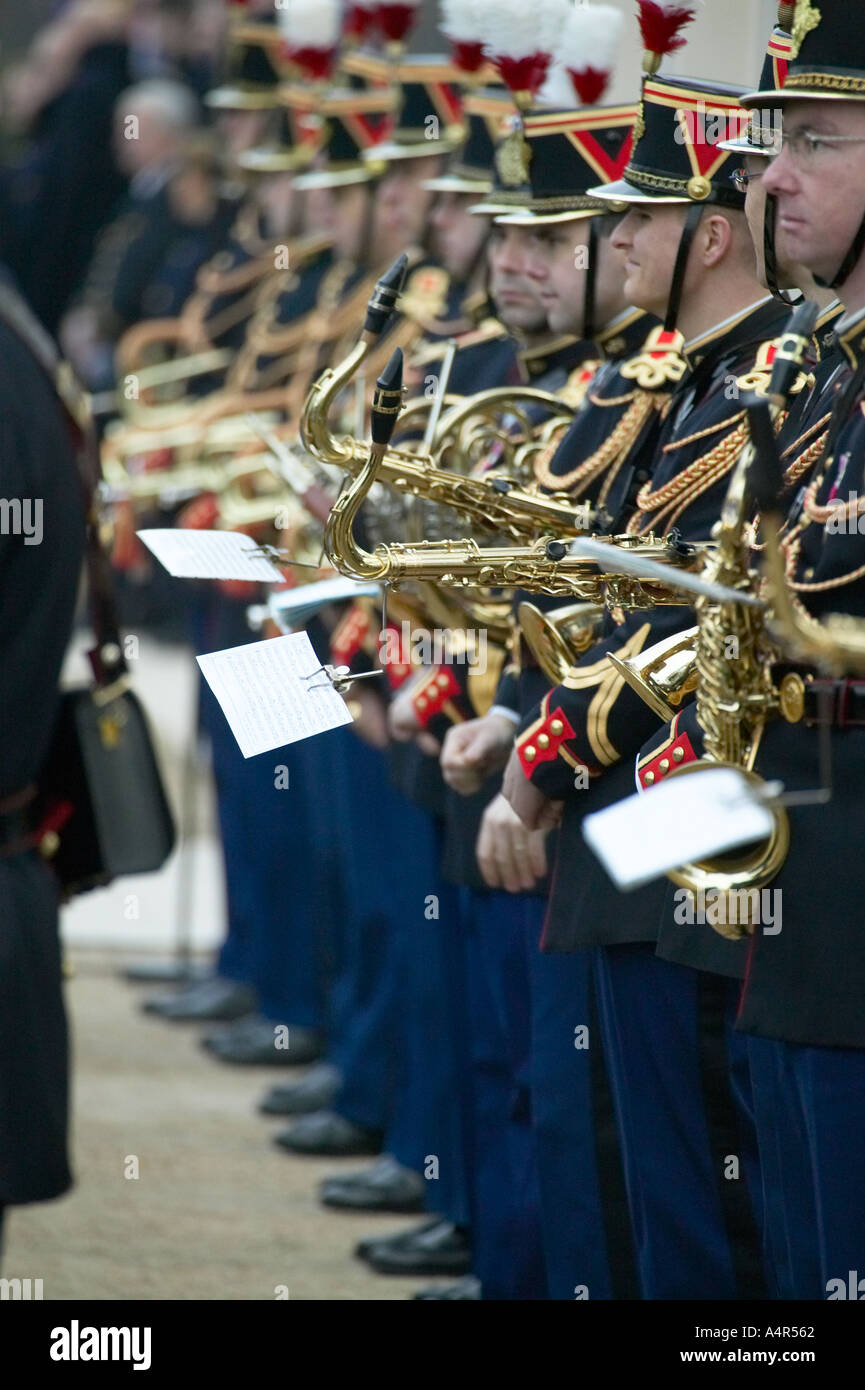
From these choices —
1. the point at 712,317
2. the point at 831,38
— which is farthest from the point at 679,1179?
the point at 831,38

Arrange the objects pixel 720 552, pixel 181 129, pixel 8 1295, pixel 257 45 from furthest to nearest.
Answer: pixel 181 129
pixel 257 45
pixel 8 1295
pixel 720 552

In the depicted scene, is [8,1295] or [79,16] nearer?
[8,1295]

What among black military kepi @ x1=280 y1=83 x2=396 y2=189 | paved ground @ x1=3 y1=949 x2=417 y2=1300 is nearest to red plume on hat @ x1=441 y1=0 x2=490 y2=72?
black military kepi @ x1=280 y1=83 x2=396 y2=189

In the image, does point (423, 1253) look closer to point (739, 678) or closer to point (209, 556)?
point (209, 556)

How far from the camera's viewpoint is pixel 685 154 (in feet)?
10.6

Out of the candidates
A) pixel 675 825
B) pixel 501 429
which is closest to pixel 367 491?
pixel 675 825

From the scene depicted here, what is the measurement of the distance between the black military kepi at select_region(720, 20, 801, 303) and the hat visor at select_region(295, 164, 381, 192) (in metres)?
2.89

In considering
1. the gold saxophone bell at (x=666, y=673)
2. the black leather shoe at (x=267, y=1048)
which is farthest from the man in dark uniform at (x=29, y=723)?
the black leather shoe at (x=267, y=1048)

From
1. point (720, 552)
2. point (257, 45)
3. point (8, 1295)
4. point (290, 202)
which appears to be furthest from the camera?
point (257, 45)

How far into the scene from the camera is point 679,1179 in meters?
3.21

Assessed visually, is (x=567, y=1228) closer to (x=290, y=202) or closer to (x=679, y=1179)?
(x=679, y=1179)

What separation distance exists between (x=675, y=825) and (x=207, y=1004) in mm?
4781

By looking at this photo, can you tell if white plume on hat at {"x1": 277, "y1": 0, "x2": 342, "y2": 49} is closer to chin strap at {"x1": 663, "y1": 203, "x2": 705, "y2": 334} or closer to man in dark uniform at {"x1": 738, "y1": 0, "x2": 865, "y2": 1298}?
chin strap at {"x1": 663, "y1": 203, "x2": 705, "y2": 334}

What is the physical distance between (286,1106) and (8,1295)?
1.78 m
